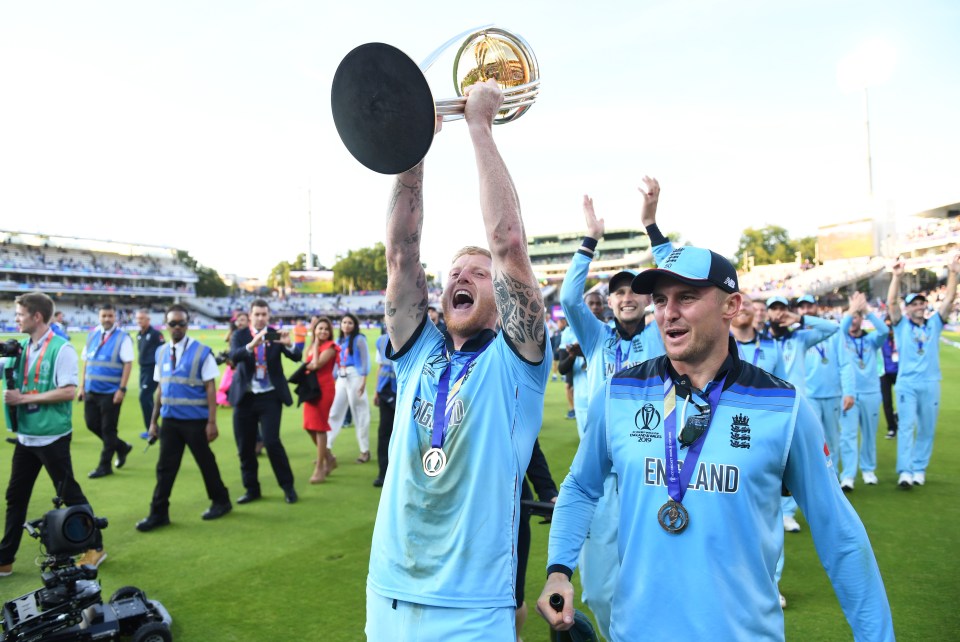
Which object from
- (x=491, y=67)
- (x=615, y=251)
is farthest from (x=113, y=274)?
(x=491, y=67)

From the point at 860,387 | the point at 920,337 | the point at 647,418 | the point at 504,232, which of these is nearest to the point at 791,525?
the point at 860,387

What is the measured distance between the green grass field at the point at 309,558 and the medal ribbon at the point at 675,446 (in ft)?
9.15

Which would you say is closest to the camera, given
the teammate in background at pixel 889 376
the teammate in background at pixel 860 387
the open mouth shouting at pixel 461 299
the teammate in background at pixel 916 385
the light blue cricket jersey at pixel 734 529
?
the light blue cricket jersey at pixel 734 529

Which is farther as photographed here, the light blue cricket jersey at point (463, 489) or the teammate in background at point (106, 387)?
the teammate in background at point (106, 387)

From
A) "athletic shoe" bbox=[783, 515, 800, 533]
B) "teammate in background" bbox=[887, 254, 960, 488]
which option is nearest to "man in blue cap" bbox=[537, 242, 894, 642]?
"athletic shoe" bbox=[783, 515, 800, 533]

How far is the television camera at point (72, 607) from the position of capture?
12.5ft

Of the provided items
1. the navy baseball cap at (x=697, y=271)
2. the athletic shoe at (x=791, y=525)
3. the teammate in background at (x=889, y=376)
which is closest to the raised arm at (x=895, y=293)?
the athletic shoe at (x=791, y=525)

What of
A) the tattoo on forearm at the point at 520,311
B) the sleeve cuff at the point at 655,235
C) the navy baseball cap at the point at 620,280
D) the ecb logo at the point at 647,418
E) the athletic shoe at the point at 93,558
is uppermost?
the sleeve cuff at the point at 655,235

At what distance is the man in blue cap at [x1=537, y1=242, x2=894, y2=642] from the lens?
1911 mm

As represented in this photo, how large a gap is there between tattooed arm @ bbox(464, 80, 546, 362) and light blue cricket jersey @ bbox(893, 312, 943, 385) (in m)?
7.53

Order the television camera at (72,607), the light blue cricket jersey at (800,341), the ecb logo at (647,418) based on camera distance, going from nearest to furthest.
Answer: the ecb logo at (647,418) < the television camera at (72,607) < the light blue cricket jersey at (800,341)

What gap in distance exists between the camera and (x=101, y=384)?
9.19 meters

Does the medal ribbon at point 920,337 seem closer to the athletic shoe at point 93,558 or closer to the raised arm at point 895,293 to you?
the raised arm at point 895,293

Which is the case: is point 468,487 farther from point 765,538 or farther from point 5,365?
point 5,365
